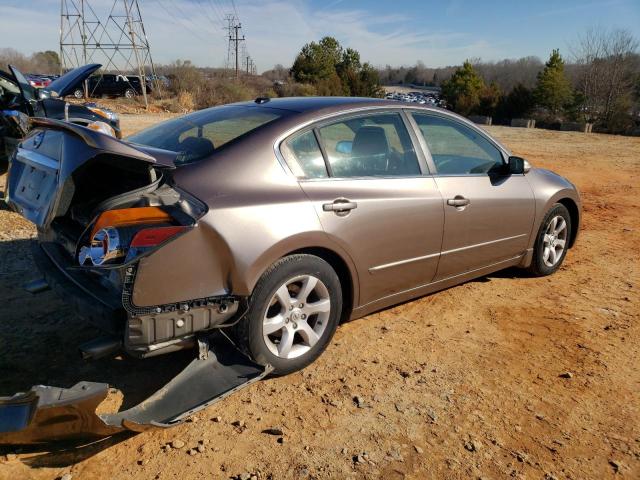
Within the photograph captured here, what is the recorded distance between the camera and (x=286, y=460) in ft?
8.29

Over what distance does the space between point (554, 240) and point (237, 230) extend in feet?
11.7

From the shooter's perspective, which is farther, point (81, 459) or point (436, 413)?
point (436, 413)

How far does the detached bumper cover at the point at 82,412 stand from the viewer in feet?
7.67

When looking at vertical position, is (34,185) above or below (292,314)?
above

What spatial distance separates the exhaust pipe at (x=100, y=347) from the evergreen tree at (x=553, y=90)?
37.5 m

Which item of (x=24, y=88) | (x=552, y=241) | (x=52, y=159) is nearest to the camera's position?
(x=52, y=159)

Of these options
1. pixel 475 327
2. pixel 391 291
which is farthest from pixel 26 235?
pixel 475 327

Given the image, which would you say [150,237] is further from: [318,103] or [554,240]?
[554,240]

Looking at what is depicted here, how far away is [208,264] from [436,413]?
152cm

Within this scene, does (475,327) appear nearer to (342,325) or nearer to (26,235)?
(342,325)

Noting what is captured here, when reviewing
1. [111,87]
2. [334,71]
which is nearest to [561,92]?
[334,71]

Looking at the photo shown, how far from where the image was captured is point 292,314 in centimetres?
313

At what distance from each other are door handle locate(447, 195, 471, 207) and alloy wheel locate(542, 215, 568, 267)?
136 centimetres

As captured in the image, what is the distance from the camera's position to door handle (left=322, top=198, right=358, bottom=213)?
3172mm
